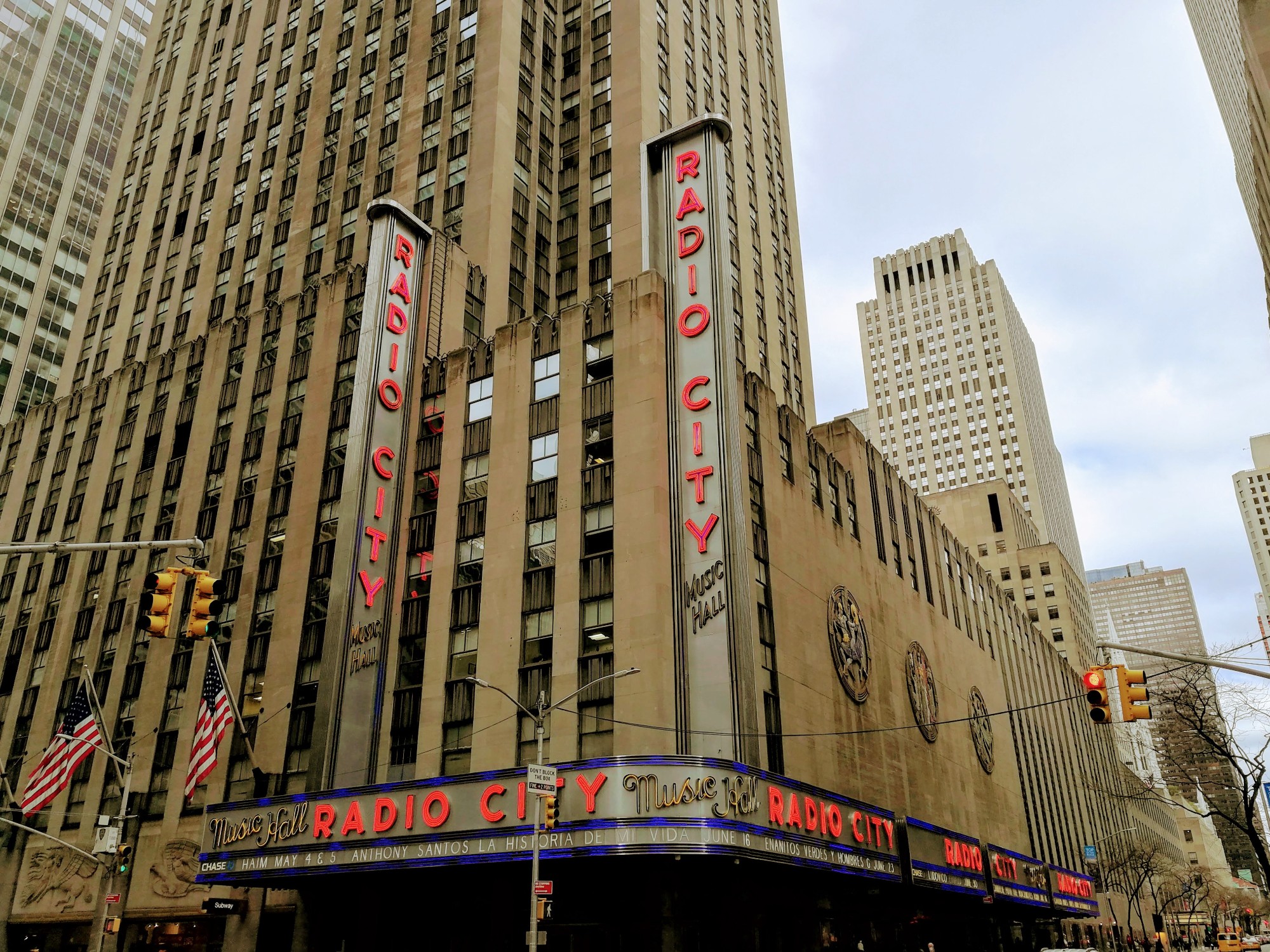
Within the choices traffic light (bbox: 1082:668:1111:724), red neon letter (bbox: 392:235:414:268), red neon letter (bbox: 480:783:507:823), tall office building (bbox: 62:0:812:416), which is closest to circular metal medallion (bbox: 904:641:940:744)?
tall office building (bbox: 62:0:812:416)

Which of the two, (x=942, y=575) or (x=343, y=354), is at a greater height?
(x=343, y=354)

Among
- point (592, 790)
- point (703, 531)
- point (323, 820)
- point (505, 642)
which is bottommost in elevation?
point (323, 820)

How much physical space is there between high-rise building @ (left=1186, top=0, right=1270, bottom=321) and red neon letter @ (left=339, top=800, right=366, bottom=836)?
154ft

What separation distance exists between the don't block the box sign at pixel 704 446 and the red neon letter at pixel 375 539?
15442 mm

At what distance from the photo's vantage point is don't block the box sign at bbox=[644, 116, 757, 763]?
38719mm

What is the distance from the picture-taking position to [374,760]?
146ft

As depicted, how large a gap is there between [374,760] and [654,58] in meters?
51.8

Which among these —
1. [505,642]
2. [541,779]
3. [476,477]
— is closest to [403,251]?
[476,477]

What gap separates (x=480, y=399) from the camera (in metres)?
49.9

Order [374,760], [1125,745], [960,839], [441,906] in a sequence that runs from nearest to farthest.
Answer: [441,906] → [374,760] → [960,839] → [1125,745]

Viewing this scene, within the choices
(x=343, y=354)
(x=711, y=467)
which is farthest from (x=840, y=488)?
(x=343, y=354)

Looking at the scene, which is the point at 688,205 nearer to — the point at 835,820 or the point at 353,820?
the point at 835,820

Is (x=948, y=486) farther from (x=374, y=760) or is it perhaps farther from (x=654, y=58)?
(x=374, y=760)

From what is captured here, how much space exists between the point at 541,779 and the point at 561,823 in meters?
5.80
